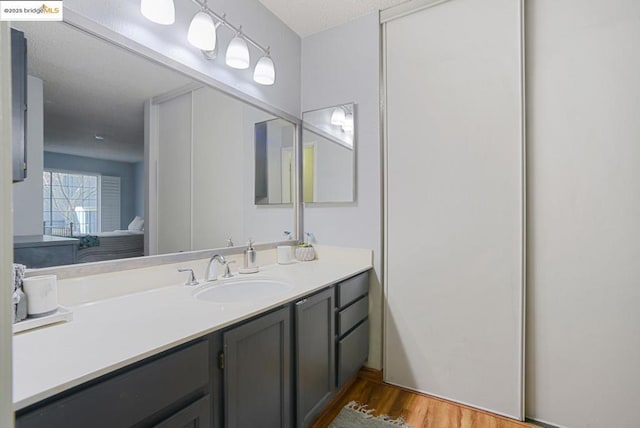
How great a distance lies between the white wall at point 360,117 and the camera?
205cm

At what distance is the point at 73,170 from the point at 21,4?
56 cm

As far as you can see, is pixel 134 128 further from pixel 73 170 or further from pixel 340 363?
pixel 340 363

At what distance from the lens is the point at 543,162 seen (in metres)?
1.61

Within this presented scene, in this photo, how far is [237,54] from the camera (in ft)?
5.44

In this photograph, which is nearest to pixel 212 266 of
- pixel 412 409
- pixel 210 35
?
pixel 210 35

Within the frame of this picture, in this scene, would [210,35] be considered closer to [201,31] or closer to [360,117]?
[201,31]

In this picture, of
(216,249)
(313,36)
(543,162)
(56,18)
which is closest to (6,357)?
(56,18)

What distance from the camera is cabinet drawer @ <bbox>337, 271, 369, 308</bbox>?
171 centimetres

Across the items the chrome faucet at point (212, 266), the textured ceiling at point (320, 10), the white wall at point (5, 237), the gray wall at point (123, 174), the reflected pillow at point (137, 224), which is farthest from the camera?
the textured ceiling at point (320, 10)

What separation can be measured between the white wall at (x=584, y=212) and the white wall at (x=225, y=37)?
150 cm

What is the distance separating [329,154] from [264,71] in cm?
71

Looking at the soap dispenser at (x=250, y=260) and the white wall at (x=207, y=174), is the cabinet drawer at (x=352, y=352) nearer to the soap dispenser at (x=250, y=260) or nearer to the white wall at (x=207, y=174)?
the soap dispenser at (x=250, y=260)

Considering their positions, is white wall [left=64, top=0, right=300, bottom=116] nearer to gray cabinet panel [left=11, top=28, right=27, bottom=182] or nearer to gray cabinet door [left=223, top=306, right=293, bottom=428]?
gray cabinet panel [left=11, top=28, right=27, bottom=182]

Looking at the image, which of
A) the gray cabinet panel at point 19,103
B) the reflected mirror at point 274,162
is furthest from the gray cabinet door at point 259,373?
the reflected mirror at point 274,162
